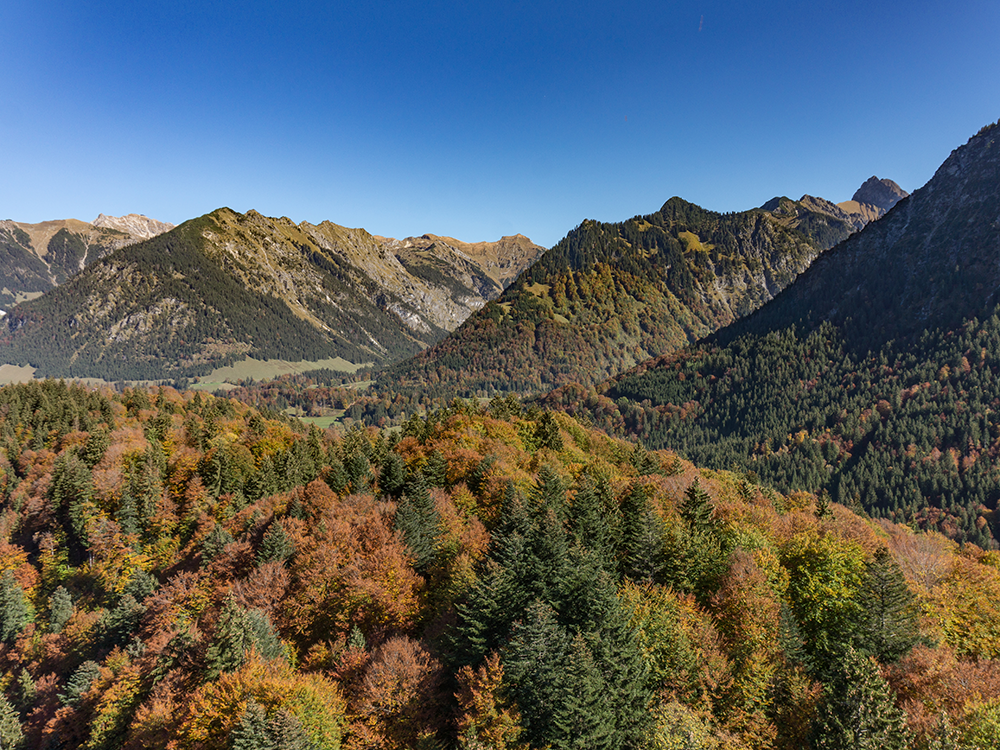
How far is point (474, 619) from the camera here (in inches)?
1535

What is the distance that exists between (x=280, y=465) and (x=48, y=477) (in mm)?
42755

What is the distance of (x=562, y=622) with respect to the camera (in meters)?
39.5

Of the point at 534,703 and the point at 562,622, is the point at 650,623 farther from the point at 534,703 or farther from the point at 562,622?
Result: the point at 534,703

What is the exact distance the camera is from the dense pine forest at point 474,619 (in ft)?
112

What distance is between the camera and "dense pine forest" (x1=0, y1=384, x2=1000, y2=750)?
34062 mm

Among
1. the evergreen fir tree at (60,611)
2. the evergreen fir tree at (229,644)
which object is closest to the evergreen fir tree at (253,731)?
the evergreen fir tree at (229,644)

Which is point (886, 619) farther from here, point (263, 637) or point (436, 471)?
point (436, 471)

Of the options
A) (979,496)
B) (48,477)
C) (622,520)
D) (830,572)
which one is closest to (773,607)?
(830,572)

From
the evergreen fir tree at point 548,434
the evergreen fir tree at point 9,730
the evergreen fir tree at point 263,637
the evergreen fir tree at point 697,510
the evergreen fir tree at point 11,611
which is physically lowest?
the evergreen fir tree at point 9,730

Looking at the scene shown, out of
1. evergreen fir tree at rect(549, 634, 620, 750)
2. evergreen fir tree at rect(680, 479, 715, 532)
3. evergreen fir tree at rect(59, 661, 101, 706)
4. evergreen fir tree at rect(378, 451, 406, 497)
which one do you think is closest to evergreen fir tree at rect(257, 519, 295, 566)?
evergreen fir tree at rect(378, 451, 406, 497)

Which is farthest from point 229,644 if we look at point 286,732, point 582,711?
point 582,711

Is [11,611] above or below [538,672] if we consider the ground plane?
below

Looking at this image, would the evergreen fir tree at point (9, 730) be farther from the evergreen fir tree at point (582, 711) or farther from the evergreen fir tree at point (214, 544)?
the evergreen fir tree at point (582, 711)

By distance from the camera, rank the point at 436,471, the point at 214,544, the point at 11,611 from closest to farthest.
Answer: the point at 214,544, the point at 436,471, the point at 11,611
